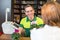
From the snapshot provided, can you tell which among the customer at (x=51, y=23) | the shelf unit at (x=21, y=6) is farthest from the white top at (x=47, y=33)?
the shelf unit at (x=21, y=6)

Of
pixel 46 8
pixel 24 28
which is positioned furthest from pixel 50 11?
pixel 24 28

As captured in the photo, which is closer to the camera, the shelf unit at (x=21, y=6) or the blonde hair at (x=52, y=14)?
the blonde hair at (x=52, y=14)

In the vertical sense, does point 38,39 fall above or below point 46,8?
below

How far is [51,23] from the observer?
4.84 feet

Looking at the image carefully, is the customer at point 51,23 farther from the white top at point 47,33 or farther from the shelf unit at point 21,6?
the shelf unit at point 21,6

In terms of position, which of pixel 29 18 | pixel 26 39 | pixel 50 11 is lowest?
pixel 26 39

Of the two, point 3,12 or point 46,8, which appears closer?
point 46,8

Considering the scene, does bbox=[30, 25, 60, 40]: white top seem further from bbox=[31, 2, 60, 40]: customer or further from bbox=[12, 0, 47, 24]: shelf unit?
bbox=[12, 0, 47, 24]: shelf unit

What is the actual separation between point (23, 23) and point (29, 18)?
162 mm

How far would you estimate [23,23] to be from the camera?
344cm

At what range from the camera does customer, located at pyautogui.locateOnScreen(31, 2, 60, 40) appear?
1.44 metres

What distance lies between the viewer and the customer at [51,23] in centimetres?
144

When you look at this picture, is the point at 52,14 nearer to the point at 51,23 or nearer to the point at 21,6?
the point at 51,23

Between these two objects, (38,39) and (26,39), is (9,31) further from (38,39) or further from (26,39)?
(38,39)
